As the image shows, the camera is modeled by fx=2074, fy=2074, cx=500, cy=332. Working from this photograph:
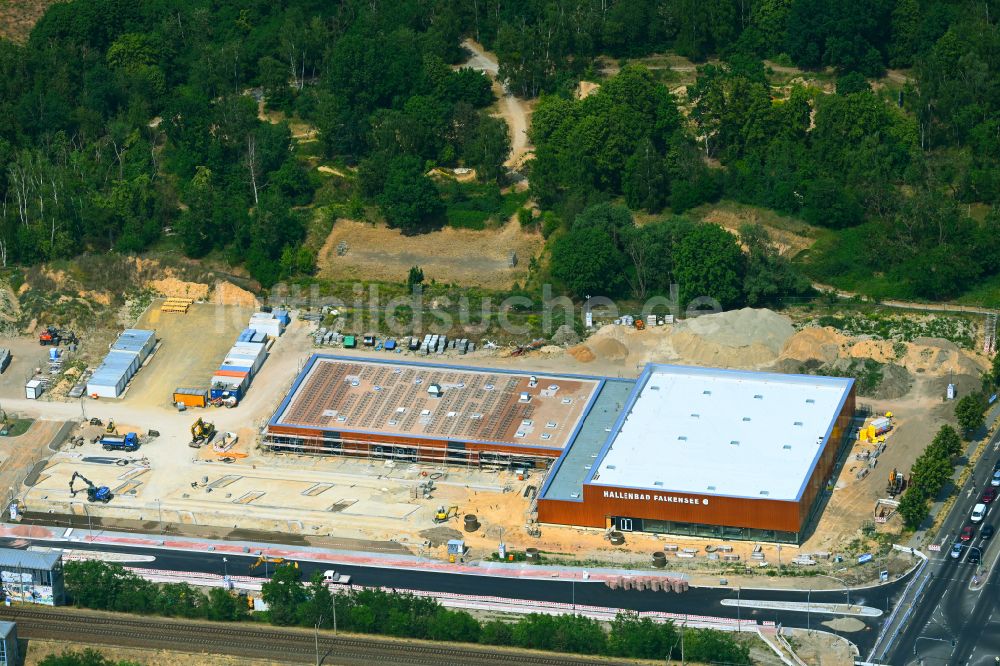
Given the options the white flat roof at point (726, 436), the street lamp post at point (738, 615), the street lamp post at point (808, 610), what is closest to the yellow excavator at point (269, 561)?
the white flat roof at point (726, 436)

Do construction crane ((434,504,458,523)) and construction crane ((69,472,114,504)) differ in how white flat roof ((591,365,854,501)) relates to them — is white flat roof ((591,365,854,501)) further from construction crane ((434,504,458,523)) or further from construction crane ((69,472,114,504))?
construction crane ((69,472,114,504))

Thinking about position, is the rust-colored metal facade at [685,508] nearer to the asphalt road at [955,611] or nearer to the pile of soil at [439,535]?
the pile of soil at [439,535]

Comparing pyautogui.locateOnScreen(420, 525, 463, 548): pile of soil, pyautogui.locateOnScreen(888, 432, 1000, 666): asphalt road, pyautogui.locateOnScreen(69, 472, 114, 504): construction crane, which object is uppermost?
pyautogui.locateOnScreen(888, 432, 1000, 666): asphalt road

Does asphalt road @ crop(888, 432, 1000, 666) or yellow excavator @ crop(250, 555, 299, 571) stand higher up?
asphalt road @ crop(888, 432, 1000, 666)

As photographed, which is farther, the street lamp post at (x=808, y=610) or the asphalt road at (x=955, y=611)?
the street lamp post at (x=808, y=610)

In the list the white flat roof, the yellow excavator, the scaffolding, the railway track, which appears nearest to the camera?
the railway track

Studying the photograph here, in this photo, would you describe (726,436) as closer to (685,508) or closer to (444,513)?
(685,508)

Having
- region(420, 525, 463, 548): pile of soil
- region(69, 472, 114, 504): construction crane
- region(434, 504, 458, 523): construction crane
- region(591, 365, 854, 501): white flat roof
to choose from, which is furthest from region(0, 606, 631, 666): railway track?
region(591, 365, 854, 501): white flat roof
